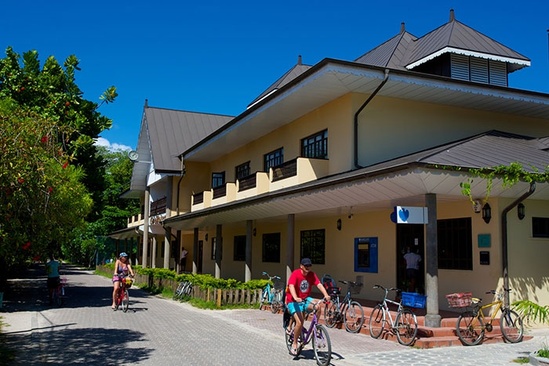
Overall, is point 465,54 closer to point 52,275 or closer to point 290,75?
point 290,75

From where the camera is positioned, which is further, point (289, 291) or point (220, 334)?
point (220, 334)

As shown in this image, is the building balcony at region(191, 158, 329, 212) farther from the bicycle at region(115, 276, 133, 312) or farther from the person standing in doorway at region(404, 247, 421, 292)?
the bicycle at region(115, 276, 133, 312)

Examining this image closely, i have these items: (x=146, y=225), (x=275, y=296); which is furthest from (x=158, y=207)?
(x=275, y=296)

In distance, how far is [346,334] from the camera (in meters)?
12.2

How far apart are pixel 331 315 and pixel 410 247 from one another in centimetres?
356

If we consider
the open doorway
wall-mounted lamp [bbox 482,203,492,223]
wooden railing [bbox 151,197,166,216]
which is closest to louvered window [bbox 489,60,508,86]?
the open doorway

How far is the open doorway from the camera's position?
15.1 meters

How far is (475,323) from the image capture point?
35.4 ft

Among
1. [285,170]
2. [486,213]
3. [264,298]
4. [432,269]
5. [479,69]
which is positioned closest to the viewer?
[432,269]

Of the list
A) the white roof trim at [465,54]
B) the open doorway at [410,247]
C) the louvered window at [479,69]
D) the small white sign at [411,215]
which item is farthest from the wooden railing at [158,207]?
the small white sign at [411,215]

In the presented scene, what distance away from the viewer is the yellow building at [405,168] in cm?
1203

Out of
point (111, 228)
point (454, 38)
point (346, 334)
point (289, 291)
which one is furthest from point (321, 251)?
point (111, 228)

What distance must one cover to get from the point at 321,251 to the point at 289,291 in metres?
10.7

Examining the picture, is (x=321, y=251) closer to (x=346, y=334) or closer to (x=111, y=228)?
(x=346, y=334)
